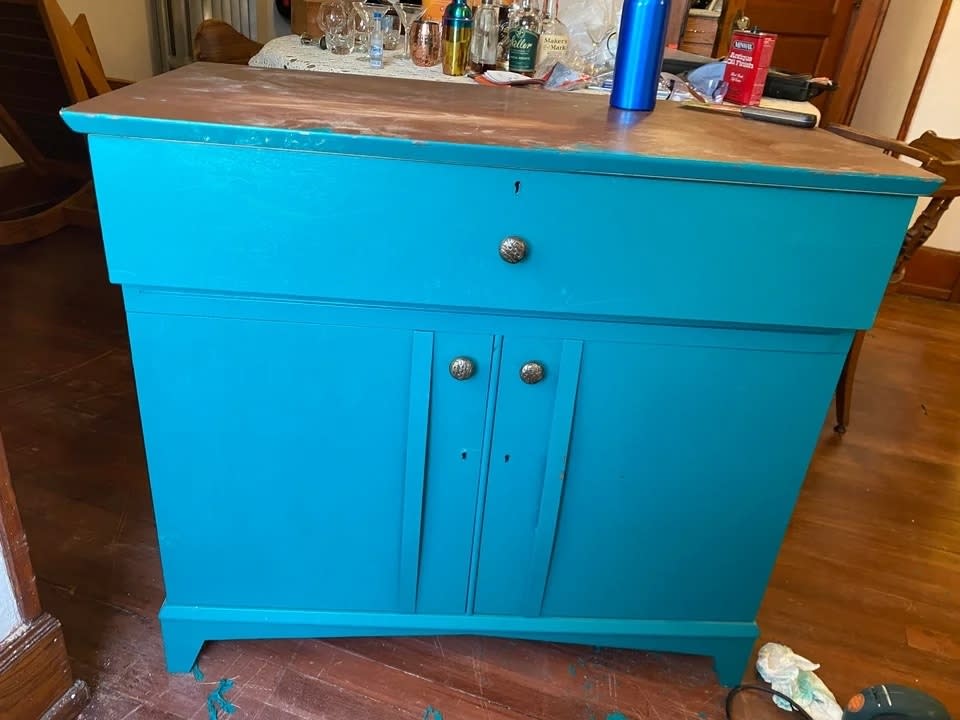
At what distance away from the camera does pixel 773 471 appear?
1.01m

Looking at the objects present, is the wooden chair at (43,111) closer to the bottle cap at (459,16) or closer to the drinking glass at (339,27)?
the drinking glass at (339,27)

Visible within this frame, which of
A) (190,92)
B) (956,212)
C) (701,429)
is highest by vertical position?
(190,92)

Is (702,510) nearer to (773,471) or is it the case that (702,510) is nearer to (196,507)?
(773,471)

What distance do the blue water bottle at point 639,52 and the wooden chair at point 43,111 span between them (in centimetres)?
155

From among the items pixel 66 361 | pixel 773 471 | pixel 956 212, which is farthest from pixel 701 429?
pixel 956 212

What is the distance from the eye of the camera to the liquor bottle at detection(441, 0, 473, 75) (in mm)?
1883

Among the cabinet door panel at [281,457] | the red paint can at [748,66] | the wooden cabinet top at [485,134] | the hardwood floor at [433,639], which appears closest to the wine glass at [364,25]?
the hardwood floor at [433,639]

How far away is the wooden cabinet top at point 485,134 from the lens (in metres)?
0.76

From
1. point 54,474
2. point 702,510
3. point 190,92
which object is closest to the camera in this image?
point 190,92

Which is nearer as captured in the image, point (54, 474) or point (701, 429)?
point (701, 429)

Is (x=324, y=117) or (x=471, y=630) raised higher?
(x=324, y=117)

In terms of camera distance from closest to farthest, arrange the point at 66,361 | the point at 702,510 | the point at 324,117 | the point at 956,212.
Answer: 1. the point at 324,117
2. the point at 702,510
3. the point at 66,361
4. the point at 956,212

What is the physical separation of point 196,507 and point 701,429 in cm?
69

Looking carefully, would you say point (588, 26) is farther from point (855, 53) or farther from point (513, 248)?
point (855, 53)
